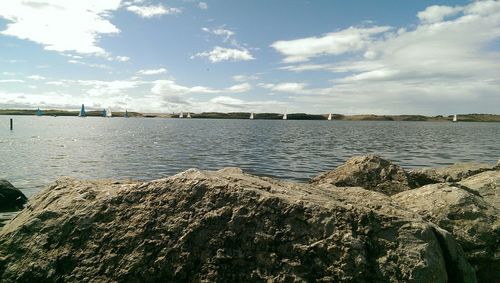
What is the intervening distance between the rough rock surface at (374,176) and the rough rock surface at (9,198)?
11807mm

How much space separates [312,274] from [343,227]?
76cm

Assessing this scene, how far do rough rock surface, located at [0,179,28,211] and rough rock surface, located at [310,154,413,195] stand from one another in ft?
38.7

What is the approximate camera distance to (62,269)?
541cm

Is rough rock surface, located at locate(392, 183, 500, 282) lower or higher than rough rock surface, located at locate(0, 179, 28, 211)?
higher

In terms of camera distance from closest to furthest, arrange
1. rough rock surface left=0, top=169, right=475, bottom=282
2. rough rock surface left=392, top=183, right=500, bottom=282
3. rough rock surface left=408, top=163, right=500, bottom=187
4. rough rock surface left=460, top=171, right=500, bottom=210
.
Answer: rough rock surface left=0, top=169, right=475, bottom=282 < rough rock surface left=392, top=183, right=500, bottom=282 < rough rock surface left=460, top=171, right=500, bottom=210 < rough rock surface left=408, top=163, right=500, bottom=187

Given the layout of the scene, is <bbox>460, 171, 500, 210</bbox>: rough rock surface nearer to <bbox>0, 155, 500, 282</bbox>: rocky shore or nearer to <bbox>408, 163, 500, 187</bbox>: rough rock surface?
<bbox>408, 163, 500, 187</bbox>: rough rock surface

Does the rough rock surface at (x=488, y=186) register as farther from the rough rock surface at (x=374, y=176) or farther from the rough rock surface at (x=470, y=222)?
the rough rock surface at (x=470, y=222)

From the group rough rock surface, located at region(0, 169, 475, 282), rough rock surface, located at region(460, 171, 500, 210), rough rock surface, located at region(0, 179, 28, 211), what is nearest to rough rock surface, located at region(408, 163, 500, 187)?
rough rock surface, located at region(460, 171, 500, 210)

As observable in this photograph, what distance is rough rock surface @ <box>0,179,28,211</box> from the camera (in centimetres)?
1418

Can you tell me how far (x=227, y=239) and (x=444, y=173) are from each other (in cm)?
1138

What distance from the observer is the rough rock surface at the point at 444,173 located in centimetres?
1220

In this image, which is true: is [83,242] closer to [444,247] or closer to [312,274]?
[312,274]

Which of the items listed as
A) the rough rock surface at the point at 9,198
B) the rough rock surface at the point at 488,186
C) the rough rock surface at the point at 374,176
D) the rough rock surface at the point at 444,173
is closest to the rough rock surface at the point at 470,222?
the rough rock surface at the point at 488,186

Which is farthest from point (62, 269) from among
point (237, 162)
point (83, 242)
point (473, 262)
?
point (237, 162)
